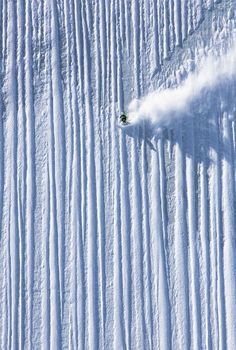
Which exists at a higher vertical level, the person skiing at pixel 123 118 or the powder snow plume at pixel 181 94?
the powder snow plume at pixel 181 94

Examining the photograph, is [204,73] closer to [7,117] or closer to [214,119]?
[214,119]

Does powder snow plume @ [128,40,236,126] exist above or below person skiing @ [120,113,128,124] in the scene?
above

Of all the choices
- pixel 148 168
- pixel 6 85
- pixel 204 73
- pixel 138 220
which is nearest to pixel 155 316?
pixel 138 220

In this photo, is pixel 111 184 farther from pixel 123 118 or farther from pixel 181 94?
pixel 181 94

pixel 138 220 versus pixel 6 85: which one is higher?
pixel 6 85

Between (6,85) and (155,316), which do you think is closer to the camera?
(155,316)
